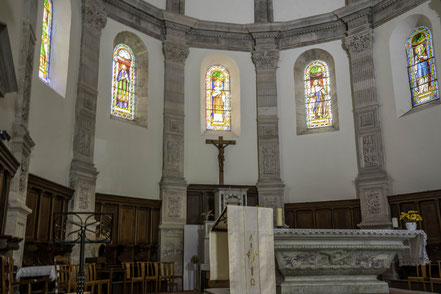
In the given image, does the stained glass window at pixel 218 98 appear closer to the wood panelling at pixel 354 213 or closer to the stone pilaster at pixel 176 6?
the stone pilaster at pixel 176 6

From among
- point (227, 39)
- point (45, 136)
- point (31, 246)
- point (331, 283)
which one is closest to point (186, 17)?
point (227, 39)

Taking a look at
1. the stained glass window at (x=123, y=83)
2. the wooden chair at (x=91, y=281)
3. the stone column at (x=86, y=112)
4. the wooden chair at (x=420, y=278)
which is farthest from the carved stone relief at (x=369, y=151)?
the wooden chair at (x=91, y=281)

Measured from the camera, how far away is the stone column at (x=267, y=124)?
46.2 ft

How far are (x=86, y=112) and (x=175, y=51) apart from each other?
158 inches

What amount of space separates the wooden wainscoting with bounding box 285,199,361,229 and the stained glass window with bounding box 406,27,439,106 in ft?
11.6

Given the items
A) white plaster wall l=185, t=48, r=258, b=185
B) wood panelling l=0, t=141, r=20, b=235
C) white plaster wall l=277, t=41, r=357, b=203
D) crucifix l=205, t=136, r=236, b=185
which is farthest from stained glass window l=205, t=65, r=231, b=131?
wood panelling l=0, t=141, r=20, b=235

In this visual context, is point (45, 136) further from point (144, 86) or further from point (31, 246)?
point (144, 86)

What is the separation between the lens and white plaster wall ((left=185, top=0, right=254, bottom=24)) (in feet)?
50.3

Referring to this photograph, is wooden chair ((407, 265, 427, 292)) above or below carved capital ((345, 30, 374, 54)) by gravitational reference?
below

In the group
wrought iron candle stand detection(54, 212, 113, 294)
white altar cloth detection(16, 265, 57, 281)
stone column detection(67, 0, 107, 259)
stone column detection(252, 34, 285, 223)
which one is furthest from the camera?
stone column detection(252, 34, 285, 223)

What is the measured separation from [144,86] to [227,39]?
338cm

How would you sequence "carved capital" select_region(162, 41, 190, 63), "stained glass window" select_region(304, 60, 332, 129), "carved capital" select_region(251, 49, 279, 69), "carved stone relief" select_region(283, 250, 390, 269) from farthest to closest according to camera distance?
1. "carved capital" select_region(251, 49, 279, 69)
2. "stained glass window" select_region(304, 60, 332, 129)
3. "carved capital" select_region(162, 41, 190, 63)
4. "carved stone relief" select_region(283, 250, 390, 269)

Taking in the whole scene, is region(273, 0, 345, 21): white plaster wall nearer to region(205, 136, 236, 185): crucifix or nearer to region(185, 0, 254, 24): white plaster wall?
region(185, 0, 254, 24): white plaster wall

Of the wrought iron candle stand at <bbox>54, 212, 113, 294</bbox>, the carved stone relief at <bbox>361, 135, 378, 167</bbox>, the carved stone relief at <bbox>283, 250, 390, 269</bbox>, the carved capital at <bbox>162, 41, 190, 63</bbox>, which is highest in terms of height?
the carved capital at <bbox>162, 41, 190, 63</bbox>
